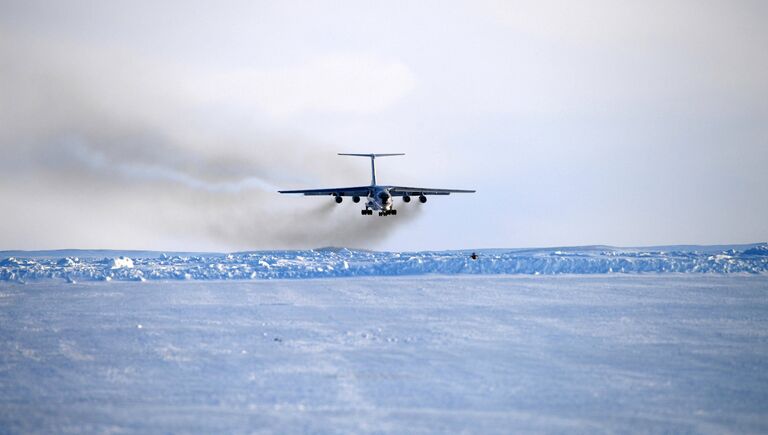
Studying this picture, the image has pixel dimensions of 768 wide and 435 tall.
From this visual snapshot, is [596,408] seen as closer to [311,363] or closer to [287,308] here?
[311,363]

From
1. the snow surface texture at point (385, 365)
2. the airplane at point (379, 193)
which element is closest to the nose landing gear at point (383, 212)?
the airplane at point (379, 193)

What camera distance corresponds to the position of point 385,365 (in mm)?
16438

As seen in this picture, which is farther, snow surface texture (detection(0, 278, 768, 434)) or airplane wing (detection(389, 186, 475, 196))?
airplane wing (detection(389, 186, 475, 196))

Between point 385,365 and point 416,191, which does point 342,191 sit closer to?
point 416,191

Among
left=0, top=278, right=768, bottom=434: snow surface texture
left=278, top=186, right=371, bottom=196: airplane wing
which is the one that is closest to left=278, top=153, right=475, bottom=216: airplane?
left=278, top=186, right=371, bottom=196: airplane wing

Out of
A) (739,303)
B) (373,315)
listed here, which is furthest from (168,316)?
(739,303)

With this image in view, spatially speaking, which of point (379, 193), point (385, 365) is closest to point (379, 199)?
point (379, 193)

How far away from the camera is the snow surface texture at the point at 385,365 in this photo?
40.2ft

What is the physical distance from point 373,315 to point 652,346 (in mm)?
9995

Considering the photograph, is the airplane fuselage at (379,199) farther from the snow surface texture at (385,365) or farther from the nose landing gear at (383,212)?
the snow surface texture at (385,365)

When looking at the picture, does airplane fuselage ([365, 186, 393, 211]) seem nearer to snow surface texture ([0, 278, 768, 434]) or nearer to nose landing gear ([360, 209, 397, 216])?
nose landing gear ([360, 209, 397, 216])

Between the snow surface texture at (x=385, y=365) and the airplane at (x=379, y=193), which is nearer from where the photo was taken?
the snow surface texture at (x=385, y=365)

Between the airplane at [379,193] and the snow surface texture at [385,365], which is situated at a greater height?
the airplane at [379,193]

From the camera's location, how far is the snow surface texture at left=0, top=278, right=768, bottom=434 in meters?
12.3
